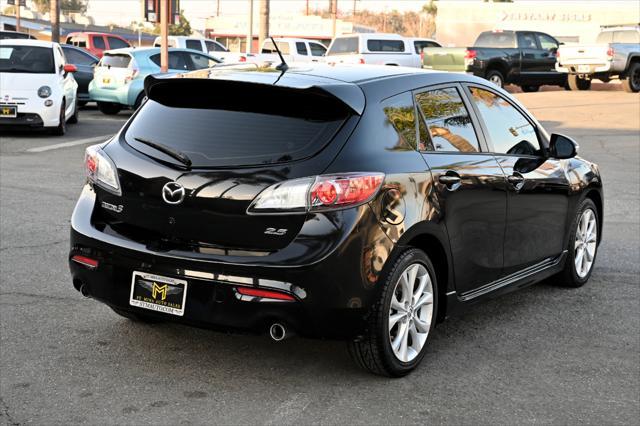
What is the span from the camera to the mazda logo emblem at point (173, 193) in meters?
4.61

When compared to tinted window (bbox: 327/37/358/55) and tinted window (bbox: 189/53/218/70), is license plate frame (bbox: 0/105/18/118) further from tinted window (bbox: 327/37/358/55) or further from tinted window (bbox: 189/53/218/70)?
tinted window (bbox: 327/37/358/55)

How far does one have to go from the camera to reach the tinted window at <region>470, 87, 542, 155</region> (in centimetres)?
582

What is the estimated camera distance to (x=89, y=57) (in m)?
24.0

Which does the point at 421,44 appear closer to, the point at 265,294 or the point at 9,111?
the point at 9,111

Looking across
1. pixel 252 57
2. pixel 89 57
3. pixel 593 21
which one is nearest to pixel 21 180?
pixel 89 57

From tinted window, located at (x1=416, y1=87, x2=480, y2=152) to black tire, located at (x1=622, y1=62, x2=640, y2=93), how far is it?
2507 centimetres

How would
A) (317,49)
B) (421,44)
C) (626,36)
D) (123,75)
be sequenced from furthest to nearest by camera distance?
(317,49) < (421,44) < (626,36) < (123,75)

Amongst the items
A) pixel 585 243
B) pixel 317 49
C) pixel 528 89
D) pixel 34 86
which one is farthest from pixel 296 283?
pixel 317 49

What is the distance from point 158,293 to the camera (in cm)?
466

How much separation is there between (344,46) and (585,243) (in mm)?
26175

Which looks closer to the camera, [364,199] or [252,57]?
[364,199]

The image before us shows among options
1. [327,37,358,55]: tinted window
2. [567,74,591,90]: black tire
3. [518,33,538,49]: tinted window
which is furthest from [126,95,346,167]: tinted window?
[327,37,358,55]: tinted window

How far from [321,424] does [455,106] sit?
2184 mm

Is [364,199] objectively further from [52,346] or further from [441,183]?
[52,346]
